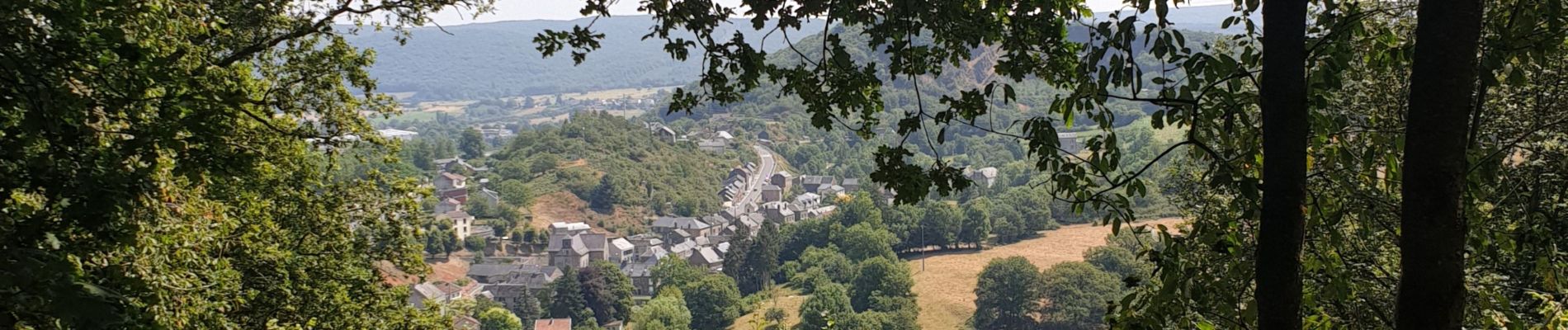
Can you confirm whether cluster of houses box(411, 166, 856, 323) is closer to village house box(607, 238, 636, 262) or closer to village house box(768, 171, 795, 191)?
village house box(607, 238, 636, 262)

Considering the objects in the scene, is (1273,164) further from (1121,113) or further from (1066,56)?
(1121,113)

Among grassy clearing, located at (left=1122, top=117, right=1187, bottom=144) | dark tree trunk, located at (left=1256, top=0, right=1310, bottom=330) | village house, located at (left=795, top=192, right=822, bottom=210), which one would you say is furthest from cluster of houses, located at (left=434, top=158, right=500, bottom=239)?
dark tree trunk, located at (left=1256, top=0, right=1310, bottom=330)

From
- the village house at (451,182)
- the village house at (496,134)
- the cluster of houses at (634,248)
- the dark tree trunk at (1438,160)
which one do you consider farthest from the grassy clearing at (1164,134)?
the village house at (496,134)

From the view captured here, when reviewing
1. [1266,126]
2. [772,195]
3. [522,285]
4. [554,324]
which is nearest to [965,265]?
[554,324]

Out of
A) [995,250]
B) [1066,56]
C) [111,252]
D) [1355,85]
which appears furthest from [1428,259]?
[995,250]

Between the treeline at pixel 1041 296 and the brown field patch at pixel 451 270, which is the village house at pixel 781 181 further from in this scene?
the treeline at pixel 1041 296

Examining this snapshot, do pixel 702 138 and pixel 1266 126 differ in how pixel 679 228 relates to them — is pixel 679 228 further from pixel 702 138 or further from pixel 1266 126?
pixel 1266 126
